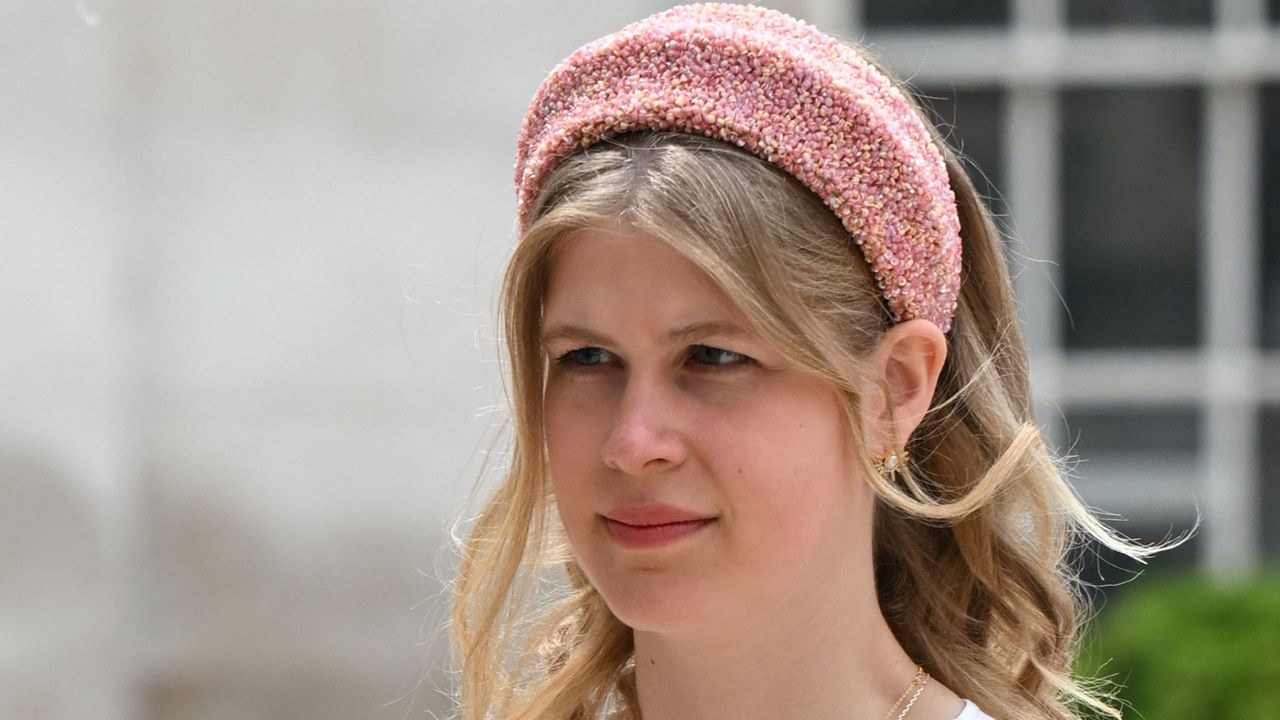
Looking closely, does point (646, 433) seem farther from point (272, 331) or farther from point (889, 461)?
point (272, 331)

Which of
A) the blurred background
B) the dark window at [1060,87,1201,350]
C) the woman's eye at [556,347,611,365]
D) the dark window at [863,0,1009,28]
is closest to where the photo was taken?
the woman's eye at [556,347,611,365]

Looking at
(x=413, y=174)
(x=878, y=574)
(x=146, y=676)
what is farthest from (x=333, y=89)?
(x=878, y=574)

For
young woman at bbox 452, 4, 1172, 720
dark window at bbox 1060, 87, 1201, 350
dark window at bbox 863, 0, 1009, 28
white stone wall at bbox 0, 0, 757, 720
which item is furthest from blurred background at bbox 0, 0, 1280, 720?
young woman at bbox 452, 4, 1172, 720

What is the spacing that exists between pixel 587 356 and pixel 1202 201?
143 inches

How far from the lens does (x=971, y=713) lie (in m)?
2.22

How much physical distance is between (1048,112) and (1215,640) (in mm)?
1640

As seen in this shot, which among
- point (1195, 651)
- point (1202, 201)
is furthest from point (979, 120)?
point (1195, 651)

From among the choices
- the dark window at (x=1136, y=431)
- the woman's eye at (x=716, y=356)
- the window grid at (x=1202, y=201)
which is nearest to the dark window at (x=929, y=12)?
the window grid at (x=1202, y=201)

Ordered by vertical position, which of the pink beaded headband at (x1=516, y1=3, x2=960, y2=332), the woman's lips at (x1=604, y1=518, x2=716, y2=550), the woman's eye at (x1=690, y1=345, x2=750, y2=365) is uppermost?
the pink beaded headband at (x1=516, y1=3, x2=960, y2=332)

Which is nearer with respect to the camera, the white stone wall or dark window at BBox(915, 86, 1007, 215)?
the white stone wall

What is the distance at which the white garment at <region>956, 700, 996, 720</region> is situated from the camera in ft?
7.25

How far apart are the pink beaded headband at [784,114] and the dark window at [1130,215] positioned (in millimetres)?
3203

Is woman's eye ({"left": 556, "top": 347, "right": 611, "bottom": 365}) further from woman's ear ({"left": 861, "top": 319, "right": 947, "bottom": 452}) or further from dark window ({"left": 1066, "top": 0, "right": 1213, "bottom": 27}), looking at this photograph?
dark window ({"left": 1066, "top": 0, "right": 1213, "bottom": 27})

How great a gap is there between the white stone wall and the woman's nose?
5.13ft
